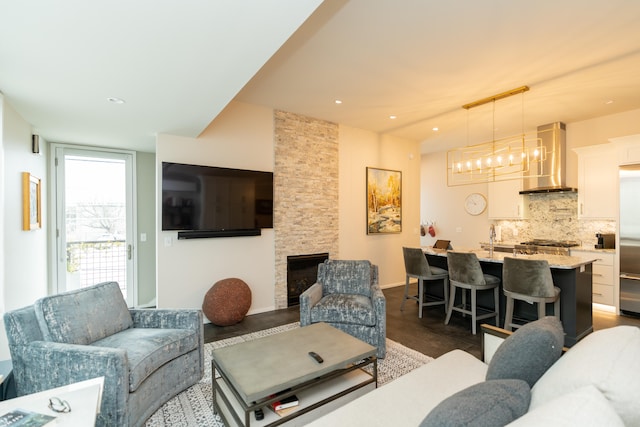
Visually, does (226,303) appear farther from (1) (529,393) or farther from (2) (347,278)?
(1) (529,393)

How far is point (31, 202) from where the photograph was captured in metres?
3.23

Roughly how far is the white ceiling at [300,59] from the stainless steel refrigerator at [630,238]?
1177 mm

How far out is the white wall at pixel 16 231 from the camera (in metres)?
2.62

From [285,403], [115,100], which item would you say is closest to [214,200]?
[115,100]

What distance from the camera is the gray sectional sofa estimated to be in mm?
781

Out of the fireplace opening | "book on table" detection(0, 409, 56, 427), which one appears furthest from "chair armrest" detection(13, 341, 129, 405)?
the fireplace opening

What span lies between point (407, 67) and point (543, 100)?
247 centimetres

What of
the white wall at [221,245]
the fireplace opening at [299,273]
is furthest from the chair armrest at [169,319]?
the fireplace opening at [299,273]

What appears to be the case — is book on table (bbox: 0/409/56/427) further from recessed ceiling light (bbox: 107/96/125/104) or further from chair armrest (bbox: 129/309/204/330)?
recessed ceiling light (bbox: 107/96/125/104)

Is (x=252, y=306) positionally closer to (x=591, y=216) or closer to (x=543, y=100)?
(x=543, y=100)

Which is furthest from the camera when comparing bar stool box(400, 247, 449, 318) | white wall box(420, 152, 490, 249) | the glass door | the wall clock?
white wall box(420, 152, 490, 249)

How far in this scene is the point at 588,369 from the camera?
1032mm

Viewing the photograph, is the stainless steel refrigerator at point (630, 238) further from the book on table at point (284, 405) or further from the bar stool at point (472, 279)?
the book on table at point (284, 405)

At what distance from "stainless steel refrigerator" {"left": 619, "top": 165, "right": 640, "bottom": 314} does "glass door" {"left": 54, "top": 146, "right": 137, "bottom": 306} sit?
287 inches
